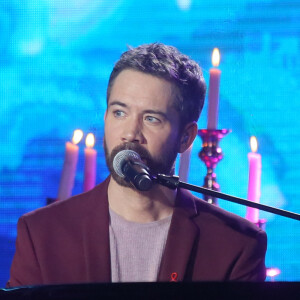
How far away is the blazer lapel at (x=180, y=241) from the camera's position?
171 cm

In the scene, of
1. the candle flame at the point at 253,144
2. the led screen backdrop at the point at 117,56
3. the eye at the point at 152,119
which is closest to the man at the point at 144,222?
the eye at the point at 152,119

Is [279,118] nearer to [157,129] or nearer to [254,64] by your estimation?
[254,64]

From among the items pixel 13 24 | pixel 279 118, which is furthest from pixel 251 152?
pixel 13 24

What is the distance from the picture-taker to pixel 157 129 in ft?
5.70

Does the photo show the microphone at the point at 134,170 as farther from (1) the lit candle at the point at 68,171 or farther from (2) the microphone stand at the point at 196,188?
(1) the lit candle at the point at 68,171

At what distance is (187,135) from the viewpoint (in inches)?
71.3

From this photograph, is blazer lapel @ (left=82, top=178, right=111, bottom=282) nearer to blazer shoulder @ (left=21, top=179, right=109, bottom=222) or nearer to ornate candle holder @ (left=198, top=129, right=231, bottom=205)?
blazer shoulder @ (left=21, top=179, right=109, bottom=222)

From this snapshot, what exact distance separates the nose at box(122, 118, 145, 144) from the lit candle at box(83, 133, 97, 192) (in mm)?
200

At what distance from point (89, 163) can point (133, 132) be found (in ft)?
0.80

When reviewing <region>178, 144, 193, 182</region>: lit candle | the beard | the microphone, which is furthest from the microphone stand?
<region>178, 144, 193, 182</region>: lit candle

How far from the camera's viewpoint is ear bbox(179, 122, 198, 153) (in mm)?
1801

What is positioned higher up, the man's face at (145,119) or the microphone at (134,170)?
the man's face at (145,119)

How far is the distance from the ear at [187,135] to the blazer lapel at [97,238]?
0.89 feet

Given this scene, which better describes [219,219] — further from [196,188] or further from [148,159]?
[196,188]
